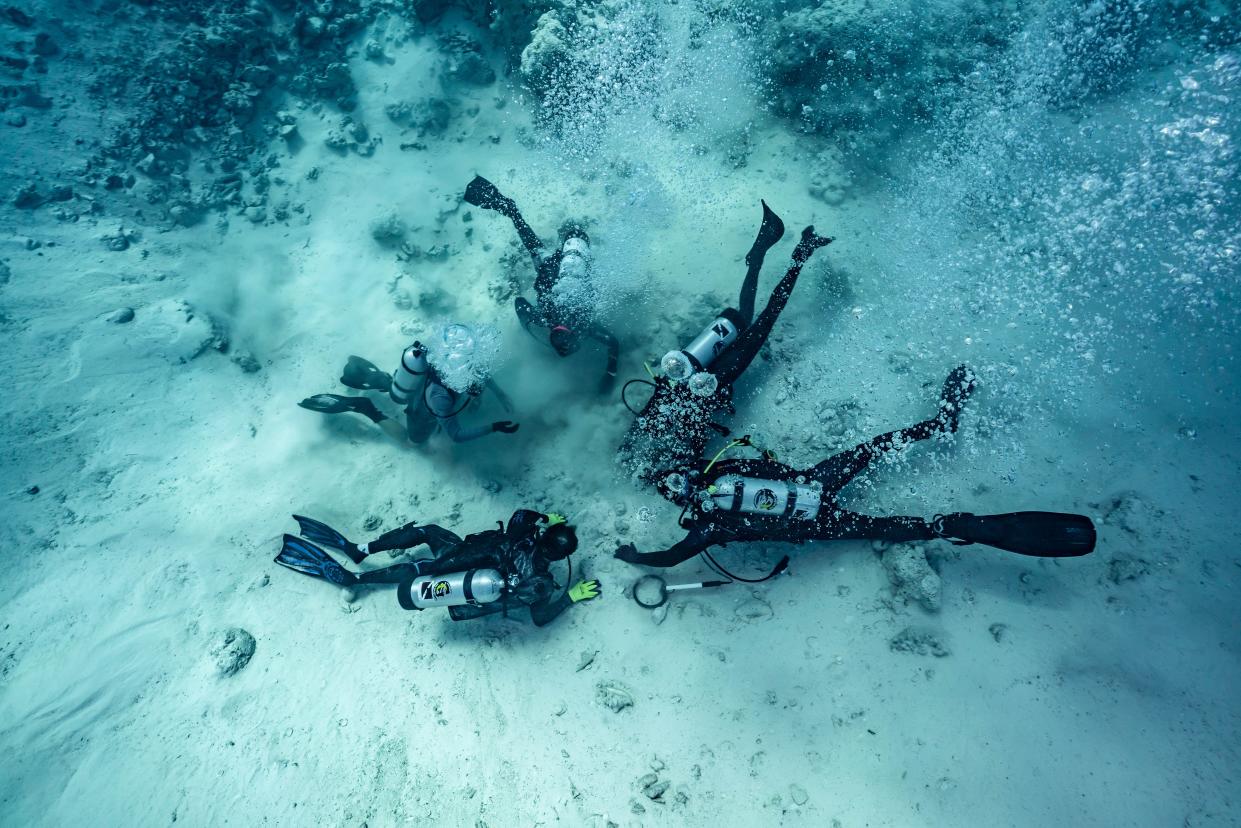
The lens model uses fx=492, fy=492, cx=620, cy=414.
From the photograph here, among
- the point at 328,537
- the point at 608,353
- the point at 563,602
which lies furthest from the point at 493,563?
the point at 608,353

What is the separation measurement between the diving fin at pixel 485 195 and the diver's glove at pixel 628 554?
214 inches

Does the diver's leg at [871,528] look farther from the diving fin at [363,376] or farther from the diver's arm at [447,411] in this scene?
the diving fin at [363,376]

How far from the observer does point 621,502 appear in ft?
A: 19.8

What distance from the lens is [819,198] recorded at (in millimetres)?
7695

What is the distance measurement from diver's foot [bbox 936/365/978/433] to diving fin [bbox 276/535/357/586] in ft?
23.2

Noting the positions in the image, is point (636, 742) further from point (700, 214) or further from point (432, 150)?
point (432, 150)

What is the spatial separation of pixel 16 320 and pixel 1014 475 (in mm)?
13583

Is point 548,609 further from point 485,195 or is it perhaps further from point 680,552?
point 485,195

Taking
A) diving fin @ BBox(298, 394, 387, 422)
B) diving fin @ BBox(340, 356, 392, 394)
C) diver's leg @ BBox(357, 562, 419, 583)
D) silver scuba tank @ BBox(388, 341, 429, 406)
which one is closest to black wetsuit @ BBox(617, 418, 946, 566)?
diver's leg @ BBox(357, 562, 419, 583)

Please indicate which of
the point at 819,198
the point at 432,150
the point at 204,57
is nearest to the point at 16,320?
the point at 204,57

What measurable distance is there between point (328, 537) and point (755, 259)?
633cm

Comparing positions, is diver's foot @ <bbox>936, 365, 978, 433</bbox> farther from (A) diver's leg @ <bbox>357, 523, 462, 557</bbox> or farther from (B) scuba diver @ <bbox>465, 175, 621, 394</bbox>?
(A) diver's leg @ <bbox>357, 523, 462, 557</bbox>

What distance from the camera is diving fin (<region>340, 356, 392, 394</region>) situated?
21.7 ft

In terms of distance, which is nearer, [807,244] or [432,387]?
[432,387]
